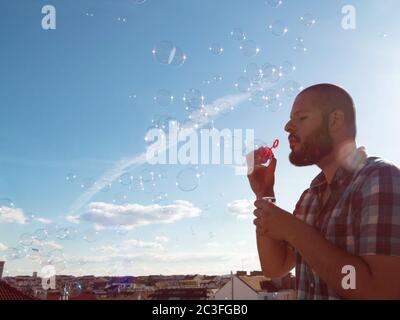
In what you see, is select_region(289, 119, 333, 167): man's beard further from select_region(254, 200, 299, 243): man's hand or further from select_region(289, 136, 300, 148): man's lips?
select_region(254, 200, 299, 243): man's hand

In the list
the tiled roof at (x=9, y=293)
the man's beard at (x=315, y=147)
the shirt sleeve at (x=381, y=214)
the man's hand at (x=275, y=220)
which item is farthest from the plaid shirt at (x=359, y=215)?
the tiled roof at (x=9, y=293)

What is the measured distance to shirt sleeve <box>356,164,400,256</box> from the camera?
166 cm

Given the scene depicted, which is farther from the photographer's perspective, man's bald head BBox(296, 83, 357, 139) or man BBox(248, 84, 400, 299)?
man's bald head BBox(296, 83, 357, 139)

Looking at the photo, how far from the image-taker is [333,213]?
198 centimetres

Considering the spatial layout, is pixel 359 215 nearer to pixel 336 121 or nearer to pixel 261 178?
pixel 336 121

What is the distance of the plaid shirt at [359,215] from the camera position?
1674 mm

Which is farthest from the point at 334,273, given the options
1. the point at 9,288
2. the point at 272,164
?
the point at 9,288

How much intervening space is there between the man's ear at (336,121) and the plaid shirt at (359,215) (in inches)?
6.5

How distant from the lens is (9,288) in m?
15.9

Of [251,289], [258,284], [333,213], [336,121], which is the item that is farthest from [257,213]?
[258,284]

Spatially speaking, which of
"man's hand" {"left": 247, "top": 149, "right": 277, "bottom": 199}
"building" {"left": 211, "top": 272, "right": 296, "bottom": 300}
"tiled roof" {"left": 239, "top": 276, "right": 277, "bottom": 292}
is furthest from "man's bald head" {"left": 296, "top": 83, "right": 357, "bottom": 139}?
"tiled roof" {"left": 239, "top": 276, "right": 277, "bottom": 292}

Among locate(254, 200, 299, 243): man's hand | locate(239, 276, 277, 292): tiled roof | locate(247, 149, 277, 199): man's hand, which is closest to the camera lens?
locate(254, 200, 299, 243): man's hand

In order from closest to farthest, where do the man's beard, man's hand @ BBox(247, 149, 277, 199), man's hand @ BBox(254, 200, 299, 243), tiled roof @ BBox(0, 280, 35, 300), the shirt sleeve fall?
the shirt sleeve → man's hand @ BBox(254, 200, 299, 243) → the man's beard → man's hand @ BBox(247, 149, 277, 199) → tiled roof @ BBox(0, 280, 35, 300)
